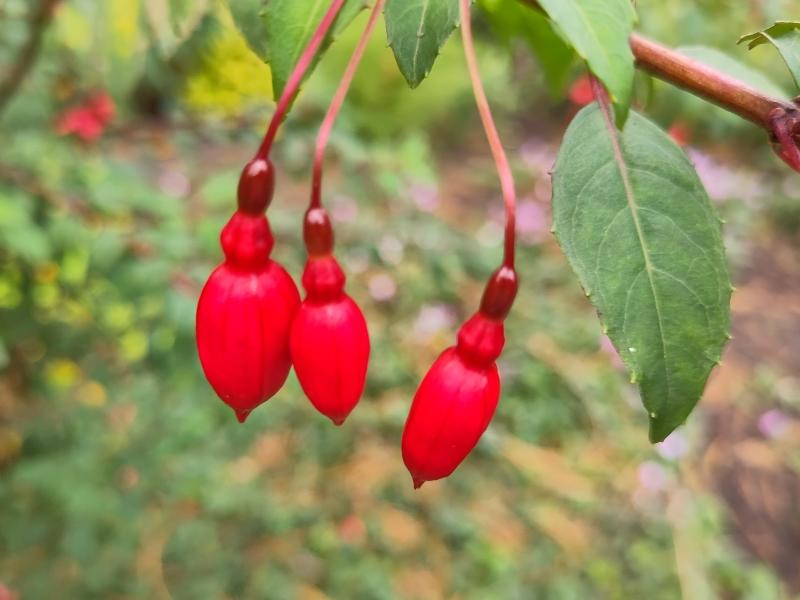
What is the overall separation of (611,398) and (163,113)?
7.85ft

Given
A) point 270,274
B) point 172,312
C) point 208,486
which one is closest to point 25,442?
point 208,486

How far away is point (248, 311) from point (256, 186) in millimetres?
57

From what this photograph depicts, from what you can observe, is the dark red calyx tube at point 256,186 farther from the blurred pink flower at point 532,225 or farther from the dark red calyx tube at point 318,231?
the blurred pink flower at point 532,225

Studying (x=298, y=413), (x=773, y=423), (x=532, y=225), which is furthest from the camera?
(x=532, y=225)

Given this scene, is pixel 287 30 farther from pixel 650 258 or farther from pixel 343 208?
pixel 343 208

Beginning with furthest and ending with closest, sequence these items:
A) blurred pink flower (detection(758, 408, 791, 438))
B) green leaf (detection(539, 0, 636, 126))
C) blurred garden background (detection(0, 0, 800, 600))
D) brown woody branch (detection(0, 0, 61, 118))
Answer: blurred pink flower (detection(758, 408, 791, 438)), blurred garden background (detection(0, 0, 800, 600)), brown woody branch (detection(0, 0, 61, 118)), green leaf (detection(539, 0, 636, 126))

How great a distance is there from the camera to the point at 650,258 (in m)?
0.34

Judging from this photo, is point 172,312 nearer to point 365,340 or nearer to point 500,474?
point 365,340

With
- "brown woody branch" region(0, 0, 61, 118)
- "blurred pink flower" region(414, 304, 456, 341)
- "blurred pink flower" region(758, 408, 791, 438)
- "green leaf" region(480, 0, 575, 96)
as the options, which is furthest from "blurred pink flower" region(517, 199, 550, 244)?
"green leaf" region(480, 0, 575, 96)

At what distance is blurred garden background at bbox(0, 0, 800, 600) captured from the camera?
95 cm

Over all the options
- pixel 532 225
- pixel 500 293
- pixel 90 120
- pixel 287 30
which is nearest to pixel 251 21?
pixel 287 30

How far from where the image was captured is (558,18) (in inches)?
11.4

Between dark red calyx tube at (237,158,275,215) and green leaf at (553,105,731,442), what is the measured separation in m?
0.13

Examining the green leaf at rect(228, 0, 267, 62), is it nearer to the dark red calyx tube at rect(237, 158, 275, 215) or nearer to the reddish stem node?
the dark red calyx tube at rect(237, 158, 275, 215)
